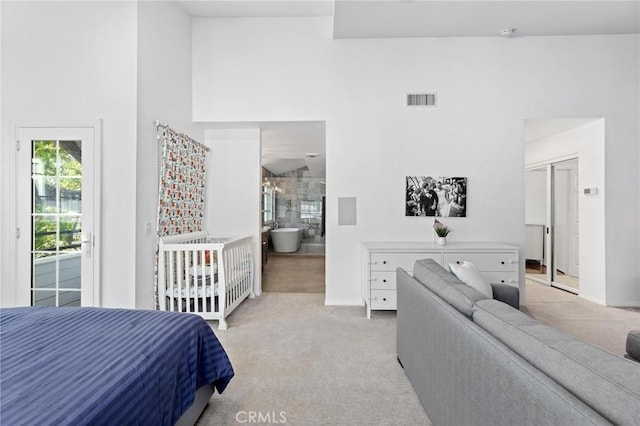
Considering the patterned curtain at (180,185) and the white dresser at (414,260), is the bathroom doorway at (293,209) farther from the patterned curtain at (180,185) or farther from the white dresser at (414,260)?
the white dresser at (414,260)

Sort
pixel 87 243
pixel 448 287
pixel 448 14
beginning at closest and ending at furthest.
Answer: pixel 448 287
pixel 87 243
pixel 448 14

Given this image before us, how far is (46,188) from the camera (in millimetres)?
2875

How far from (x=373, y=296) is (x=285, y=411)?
1728mm

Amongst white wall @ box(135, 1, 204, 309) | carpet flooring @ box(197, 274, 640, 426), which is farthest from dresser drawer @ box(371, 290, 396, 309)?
white wall @ box(135, 1, 204, 309)

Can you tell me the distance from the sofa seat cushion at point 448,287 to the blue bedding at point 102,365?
1276 millimetres

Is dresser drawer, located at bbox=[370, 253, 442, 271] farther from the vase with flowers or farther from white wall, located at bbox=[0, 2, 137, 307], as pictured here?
white wall, located at bbox=[0, 2, 137, 307]

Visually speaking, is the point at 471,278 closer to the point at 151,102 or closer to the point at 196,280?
the point at 196,280

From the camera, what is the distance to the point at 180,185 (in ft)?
11.4

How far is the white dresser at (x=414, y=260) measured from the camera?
3293 millimetres

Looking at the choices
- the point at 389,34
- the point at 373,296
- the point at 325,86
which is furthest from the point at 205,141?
the point at 373,296

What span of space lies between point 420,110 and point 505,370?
3445mm

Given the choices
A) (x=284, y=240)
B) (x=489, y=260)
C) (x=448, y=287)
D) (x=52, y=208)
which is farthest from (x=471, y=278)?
(x=284, y=240)

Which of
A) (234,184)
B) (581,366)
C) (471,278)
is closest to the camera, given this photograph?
(581,366)

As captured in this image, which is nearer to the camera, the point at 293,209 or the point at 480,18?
the point at 480,18
